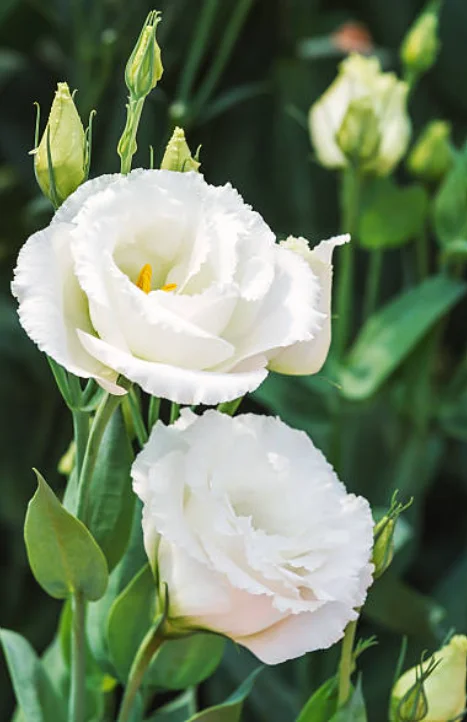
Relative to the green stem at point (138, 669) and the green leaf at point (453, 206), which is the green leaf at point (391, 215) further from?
the green stem at point (138, 669)

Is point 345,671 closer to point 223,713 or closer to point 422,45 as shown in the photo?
point 223,713

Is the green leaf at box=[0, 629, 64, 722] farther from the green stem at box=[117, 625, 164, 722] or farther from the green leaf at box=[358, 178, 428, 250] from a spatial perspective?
the green leaf at box=[358, 178, 428, 250]

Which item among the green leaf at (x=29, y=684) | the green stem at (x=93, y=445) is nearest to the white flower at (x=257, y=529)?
the green stem at (x=93, y=445)

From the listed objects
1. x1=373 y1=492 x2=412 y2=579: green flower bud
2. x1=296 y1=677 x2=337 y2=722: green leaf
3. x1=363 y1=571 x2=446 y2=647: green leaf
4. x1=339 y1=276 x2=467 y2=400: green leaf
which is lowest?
x1=363 y1=571 x2=446 y2=647: green leaf

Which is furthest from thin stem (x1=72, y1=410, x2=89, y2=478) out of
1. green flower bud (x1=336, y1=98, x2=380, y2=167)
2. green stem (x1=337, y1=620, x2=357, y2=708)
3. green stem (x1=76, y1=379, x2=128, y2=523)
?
green flower bud (x1=336, y1=98, x2=380, y2=167)

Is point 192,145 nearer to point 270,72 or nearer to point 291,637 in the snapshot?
point 270,72

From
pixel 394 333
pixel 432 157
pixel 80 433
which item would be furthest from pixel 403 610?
pixel 80 433
